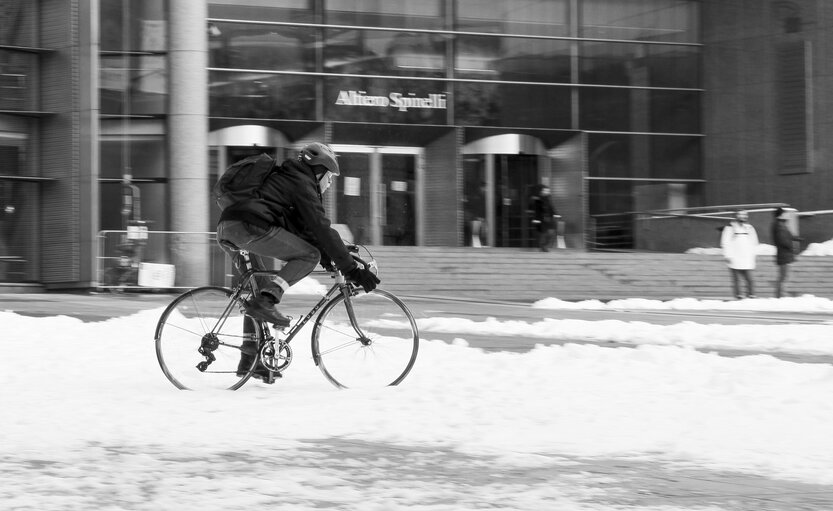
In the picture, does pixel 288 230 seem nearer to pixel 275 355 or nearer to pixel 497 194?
pixel 275 355

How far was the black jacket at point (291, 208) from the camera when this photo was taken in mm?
7363

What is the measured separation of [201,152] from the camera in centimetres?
2164

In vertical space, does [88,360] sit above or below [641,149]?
below

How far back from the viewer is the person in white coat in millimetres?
21359

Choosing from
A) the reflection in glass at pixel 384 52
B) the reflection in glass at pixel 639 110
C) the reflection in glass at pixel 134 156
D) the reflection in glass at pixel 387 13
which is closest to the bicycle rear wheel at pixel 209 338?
the reflection in glass at pixel 134 156

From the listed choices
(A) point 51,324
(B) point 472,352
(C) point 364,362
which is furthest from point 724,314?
(C) point 364,362

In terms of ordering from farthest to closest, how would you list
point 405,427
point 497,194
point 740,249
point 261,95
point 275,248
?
1. point 497,194
2. point 261,95
3. point 740,249
4. point 275,248
5. point 405,427

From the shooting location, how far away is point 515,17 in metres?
32.3

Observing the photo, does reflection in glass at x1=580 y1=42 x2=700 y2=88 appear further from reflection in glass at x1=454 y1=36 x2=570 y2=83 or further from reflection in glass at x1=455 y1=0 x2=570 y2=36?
reflection in glass at x1=455 y1=0 x2=570 y2=36

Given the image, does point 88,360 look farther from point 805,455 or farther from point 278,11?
point 278,11

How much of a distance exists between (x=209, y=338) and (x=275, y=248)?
0.72m

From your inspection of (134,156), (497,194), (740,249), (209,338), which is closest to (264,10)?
(497,194)

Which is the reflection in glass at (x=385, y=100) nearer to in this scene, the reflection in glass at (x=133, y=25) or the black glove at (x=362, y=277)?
the reflection in glass at (x=133, y=25)

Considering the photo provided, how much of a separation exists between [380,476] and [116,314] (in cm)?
918
